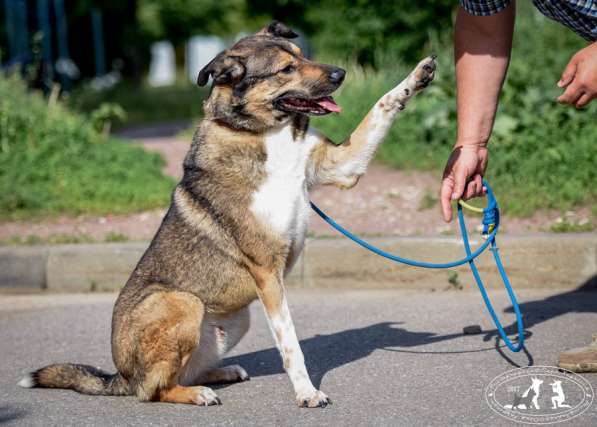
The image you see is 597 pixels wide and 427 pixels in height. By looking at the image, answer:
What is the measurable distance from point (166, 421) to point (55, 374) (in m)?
0.79

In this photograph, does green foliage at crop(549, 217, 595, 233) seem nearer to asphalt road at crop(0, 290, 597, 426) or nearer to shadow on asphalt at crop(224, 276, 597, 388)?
asphalt road at crop(0, 290, 597, 426)

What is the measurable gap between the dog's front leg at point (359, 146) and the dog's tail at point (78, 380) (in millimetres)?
1412

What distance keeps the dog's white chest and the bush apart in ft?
10.6

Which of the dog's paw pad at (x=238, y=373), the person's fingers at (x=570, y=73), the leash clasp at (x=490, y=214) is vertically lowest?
the dog's paw pad at (x=238, y=373)

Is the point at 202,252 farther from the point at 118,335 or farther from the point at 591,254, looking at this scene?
the point at 591,254

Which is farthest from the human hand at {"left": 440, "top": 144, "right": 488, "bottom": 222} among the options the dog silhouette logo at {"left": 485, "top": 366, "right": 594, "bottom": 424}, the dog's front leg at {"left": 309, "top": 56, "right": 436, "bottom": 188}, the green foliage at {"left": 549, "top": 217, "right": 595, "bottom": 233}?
the green foliage at {"left": 549, "top": 217, "right": 595, "bottom": 233}

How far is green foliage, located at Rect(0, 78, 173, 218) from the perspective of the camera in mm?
Answer: 7969

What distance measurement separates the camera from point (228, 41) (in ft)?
136

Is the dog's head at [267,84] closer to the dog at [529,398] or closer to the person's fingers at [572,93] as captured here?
the person's fingers at [572,93]

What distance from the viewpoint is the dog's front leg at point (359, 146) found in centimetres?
418

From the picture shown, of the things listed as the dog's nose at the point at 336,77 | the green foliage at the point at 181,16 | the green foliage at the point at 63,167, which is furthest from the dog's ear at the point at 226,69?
the green foliage at the point at 181,16

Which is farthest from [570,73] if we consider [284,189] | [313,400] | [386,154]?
[386,154]

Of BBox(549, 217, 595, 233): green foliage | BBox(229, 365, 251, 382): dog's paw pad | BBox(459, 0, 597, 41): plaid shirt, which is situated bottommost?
BBox(229, 365, 251, 382): dog's paw pad

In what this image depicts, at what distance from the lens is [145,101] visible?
22203 mm
